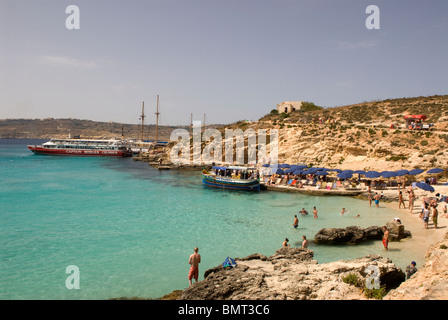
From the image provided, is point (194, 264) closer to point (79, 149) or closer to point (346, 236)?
point (346, 236)

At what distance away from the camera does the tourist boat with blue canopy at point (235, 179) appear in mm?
31575

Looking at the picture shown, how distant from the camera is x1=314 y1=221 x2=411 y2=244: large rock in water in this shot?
49.0 ft

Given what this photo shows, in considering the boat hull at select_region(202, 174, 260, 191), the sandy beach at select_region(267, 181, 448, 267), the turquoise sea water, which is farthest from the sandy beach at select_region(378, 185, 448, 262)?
the boat hull at select_region(202, 174, 260, 191)

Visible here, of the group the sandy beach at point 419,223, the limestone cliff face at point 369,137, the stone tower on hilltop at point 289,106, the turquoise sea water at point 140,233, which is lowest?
the turquoise sea water at point 140,233

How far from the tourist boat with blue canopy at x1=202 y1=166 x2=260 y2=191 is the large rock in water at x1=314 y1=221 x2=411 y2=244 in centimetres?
1636

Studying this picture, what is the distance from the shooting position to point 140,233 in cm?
1752

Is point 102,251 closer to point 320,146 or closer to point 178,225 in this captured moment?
point 178,225

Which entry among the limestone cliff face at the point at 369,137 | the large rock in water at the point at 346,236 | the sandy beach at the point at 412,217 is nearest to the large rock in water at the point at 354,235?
the large rock in water at the point at 346,236

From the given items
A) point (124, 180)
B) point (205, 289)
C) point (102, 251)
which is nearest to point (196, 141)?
point (124, 180)

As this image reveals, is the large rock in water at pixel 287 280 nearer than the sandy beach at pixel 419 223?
Yes

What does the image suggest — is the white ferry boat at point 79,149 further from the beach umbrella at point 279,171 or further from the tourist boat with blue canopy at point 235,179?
the beach umbrella at point 279,171

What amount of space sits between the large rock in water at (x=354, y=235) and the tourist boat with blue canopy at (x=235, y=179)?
1636 centimetres

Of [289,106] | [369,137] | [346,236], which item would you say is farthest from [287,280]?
[289,106]

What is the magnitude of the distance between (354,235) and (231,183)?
727 inches
